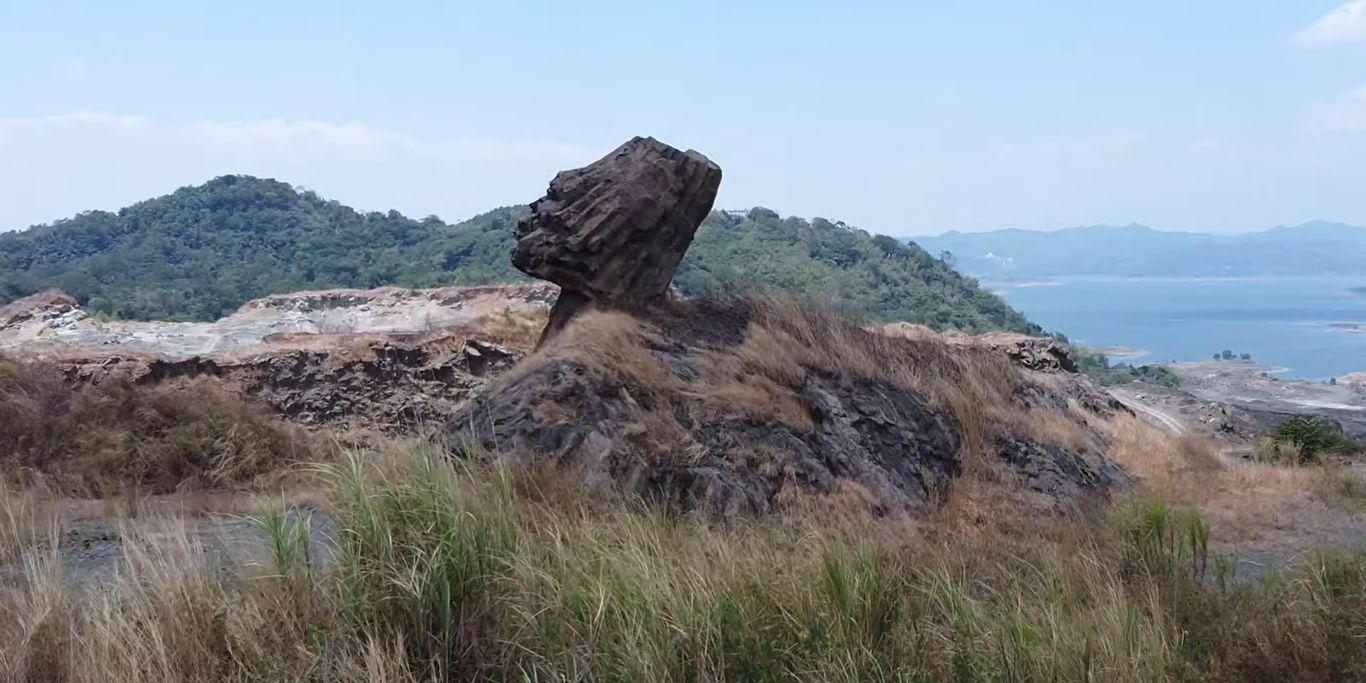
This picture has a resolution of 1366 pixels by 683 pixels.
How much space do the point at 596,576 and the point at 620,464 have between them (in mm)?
3038

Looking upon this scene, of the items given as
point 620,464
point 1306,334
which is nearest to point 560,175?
point 620,464

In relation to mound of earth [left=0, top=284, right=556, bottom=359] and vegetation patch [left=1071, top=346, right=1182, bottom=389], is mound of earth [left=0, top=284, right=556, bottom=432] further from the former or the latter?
vegetation patch [left=1071, top=346, right=1182, bottom=389]

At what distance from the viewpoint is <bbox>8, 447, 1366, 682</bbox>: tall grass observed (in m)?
3.88

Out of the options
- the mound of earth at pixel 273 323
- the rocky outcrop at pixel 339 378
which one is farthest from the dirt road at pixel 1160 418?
the rocky outcrop at pixel 339 378

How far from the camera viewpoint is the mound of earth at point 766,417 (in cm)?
770

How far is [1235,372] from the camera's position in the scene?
43812 millimetres

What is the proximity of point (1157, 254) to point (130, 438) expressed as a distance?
456 feet

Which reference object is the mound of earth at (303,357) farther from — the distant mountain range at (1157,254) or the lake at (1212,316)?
the distant mountain range at (1157,254)

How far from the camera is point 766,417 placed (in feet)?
29.2

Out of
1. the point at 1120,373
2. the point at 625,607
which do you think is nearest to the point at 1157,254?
the point at 1120,373

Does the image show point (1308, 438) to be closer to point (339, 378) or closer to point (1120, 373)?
point (339, 378)

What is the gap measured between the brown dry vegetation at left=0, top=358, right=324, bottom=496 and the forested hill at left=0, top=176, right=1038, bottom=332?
18.4 m

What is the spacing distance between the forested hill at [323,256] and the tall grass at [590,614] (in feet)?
81.8

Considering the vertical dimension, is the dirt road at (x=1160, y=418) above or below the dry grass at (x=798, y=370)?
below
